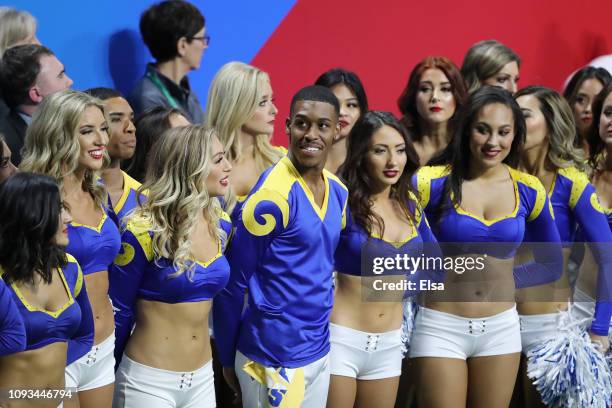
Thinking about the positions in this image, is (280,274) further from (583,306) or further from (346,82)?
(583,306)

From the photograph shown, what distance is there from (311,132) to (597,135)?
79.2 inches

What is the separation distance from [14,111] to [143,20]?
45.7 inches

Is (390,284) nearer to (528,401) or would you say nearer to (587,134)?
(528,401)

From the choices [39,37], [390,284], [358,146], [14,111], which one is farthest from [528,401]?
[39,37]

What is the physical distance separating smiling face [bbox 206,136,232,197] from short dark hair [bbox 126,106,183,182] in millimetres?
722

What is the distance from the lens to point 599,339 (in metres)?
4.51

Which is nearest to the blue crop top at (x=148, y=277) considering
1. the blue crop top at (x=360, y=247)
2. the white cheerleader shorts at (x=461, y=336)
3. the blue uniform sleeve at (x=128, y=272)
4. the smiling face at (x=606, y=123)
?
the blue uniform sleeve at (x=128, y=272)

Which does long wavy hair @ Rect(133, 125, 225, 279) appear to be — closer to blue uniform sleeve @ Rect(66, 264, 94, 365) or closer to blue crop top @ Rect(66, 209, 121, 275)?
blue crop top @ Rect(66, 209, 121, 275)

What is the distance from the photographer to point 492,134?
13.7 ft

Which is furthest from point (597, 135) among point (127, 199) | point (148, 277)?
point (148, 277)

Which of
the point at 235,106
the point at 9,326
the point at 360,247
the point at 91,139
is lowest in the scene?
the point at 9,326

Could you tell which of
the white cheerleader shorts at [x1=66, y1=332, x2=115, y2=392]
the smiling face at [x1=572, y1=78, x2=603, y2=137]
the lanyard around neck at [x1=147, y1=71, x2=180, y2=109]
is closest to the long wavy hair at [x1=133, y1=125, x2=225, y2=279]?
the white cheerleader shorts at [x1=66, y1=332, x2=115, y2=392]

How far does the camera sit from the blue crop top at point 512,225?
4.15m

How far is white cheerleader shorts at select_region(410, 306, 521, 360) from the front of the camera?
4109 millimetres
